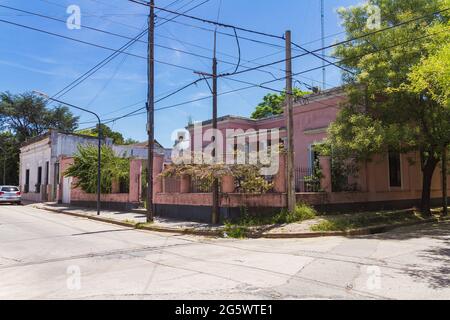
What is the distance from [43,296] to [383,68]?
1383 centimetres

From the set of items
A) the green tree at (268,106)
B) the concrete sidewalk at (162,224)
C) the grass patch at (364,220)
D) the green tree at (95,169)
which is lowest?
the concrete sidewalk at (162,224)

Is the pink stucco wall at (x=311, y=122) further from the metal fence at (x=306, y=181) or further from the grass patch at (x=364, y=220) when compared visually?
the grass patch at (x=364, y=220)

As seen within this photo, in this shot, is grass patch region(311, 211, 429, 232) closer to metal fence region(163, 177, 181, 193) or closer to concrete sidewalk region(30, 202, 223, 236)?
concrete sidewalk region(30, 202, 223, 236)

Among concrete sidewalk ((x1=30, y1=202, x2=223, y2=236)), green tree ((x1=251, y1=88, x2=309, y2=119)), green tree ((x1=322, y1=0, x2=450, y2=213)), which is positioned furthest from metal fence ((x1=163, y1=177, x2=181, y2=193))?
green tree ((x1=251, y1=88, x2=309, y2=119))

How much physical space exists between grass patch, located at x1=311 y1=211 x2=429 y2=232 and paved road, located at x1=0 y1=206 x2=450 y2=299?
1389 mm

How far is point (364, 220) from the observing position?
648 inches

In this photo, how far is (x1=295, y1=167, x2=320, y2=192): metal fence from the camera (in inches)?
718

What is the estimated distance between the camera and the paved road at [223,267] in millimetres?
6598

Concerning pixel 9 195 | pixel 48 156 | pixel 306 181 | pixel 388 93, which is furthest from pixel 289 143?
pixel 48 156

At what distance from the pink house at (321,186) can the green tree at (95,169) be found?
5.67 metres

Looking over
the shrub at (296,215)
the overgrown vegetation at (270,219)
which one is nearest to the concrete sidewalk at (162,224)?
the overgrown vegetation at (270,219)
